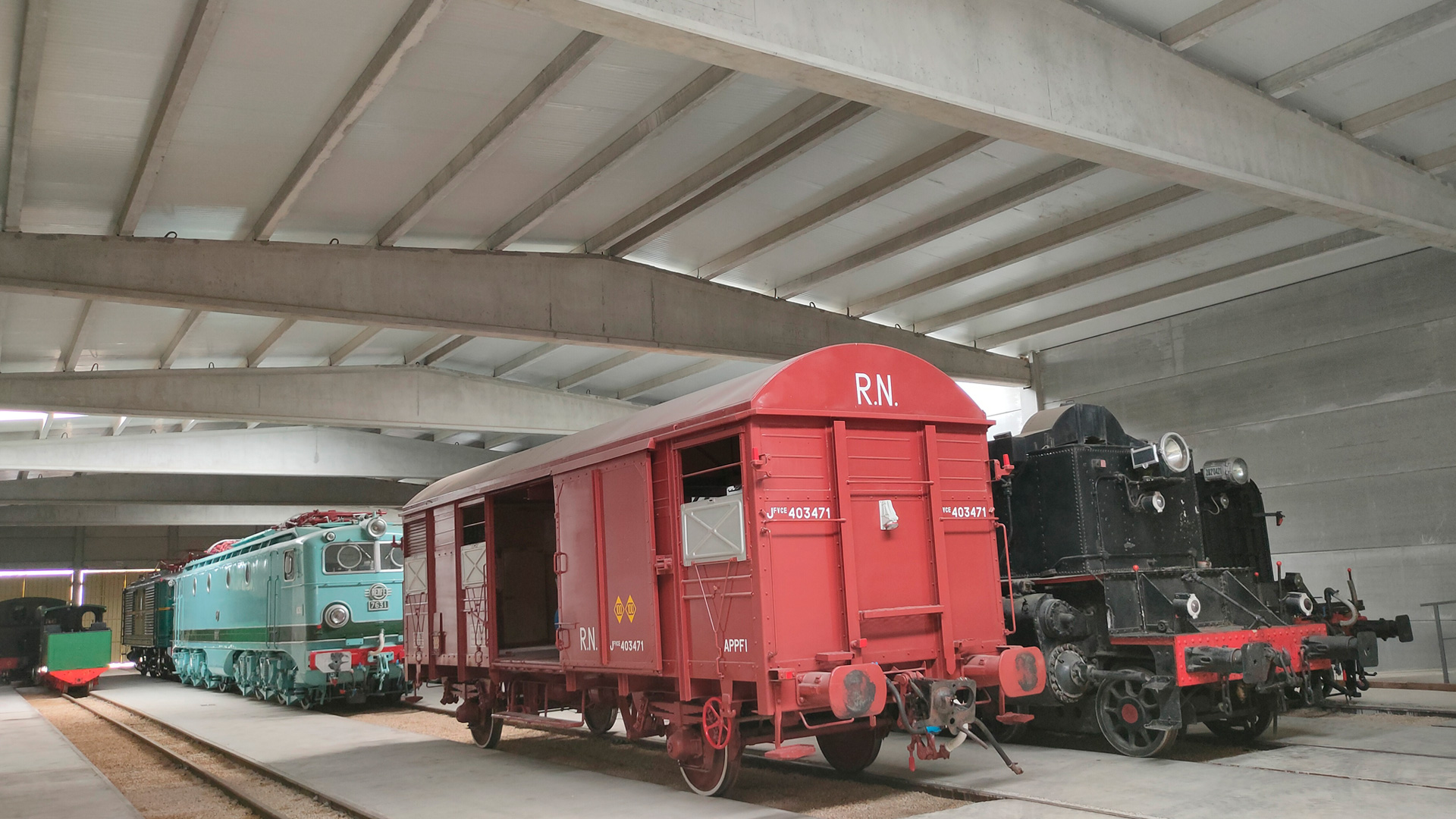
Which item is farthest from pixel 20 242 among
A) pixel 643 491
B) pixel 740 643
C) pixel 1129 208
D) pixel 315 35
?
pixel 1129 208

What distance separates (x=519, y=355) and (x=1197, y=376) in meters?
13.4

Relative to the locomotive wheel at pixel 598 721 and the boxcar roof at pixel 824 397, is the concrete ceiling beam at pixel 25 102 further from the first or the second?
the locomotive wheel at pixel 598 721

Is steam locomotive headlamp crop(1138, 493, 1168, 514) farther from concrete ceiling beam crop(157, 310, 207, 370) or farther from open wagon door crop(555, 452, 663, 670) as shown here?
concrete ceiling beam crop(157, 310, 207, 370)

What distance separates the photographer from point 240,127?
1122cm

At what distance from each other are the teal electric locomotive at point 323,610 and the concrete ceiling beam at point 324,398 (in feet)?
8.47

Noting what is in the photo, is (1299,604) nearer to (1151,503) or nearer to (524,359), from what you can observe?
(1151,503)

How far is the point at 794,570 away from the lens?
7957mm

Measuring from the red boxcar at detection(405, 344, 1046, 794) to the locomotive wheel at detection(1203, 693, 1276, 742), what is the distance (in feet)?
9.23

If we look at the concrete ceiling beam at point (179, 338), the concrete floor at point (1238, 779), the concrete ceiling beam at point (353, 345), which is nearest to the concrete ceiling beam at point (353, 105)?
the concrete ceiling beam at point (179, 338)

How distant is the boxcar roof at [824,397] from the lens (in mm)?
8102

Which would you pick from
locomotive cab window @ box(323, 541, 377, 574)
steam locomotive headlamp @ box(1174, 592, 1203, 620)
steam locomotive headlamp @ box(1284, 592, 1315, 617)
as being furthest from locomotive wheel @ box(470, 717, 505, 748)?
steam locomotive headlamp @ box(1284, 592, 1315, 617)

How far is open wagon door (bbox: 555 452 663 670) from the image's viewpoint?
29.3 ft

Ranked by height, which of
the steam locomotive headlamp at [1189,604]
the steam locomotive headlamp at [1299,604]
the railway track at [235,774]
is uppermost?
the steam locomotive headlamp at [1189,604]

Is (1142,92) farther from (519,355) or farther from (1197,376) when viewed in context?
(519,355)
